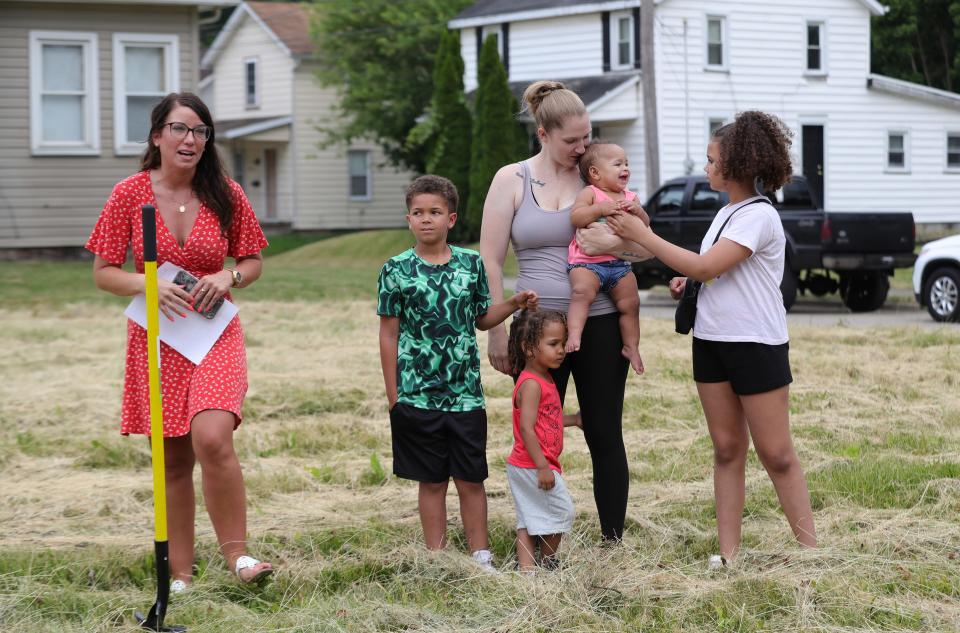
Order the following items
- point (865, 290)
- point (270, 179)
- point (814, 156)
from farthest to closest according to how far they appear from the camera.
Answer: point (270, 179), point (814, 156), point (865, 290)

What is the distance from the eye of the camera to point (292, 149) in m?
41.4

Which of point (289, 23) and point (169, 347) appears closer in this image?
point (169, 347)

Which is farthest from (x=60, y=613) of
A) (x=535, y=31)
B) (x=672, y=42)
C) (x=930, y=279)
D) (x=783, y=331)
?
(x=535, y=31)

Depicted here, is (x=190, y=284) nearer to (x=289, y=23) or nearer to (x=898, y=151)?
(x=898, y=151)

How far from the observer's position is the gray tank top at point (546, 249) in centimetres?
516

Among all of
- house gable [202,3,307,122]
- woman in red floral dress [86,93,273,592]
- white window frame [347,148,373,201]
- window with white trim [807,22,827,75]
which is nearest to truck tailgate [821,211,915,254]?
woman in red floral dress [86,93,273,592]

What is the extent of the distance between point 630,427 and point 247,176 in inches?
1406

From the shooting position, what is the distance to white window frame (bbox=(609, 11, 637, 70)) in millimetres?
31828

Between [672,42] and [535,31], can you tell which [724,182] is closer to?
[672,42]

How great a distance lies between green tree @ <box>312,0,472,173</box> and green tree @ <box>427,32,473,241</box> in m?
3.32

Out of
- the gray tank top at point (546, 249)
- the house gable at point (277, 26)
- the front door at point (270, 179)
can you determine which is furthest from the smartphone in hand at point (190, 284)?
the front door at point (270, 179)

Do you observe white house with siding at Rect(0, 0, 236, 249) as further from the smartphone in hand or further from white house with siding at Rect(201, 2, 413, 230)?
the smartphone in hand

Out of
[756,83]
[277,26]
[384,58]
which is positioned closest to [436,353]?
[756,83]

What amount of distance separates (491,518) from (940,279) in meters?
11.1
